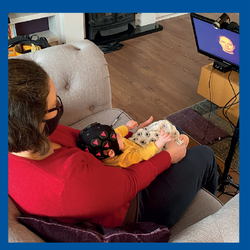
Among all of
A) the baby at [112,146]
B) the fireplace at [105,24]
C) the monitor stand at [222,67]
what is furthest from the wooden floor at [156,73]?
the baby at [112,146]

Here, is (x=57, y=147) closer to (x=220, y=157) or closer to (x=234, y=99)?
(x=220, y=157)

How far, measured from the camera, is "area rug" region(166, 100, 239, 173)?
220cm

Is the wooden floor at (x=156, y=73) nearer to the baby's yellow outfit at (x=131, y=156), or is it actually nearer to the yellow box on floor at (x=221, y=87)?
the yellow box on floor at (x=221, y=87)

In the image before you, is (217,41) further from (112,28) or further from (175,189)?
(112,28)

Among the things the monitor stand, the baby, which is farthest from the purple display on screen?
the baby

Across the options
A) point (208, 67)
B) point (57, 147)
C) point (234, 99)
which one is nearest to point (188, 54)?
point (208, 67)

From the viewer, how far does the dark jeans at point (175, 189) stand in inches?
45.8

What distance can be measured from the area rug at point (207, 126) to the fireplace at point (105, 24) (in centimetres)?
170

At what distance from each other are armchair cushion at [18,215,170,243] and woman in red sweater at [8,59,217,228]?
42mm

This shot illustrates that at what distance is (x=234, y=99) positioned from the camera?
228 cm

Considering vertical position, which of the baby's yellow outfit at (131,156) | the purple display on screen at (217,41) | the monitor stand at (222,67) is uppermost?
the purple display on screen at (217,41)

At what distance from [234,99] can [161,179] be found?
53.1 inches

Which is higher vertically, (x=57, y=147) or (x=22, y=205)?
(x=57, y=147)

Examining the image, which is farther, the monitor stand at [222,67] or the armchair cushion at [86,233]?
the monitor stand at [222,67]
